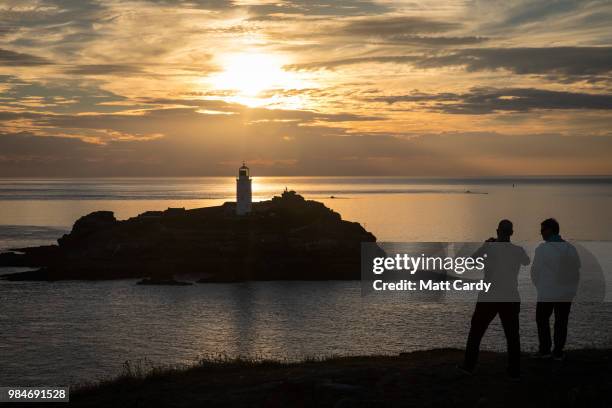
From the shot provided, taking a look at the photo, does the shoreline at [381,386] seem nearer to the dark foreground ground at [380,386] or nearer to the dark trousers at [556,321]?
the dark foreground ground at [380,386]

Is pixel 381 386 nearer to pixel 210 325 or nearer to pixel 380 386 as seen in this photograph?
pixel 380 386

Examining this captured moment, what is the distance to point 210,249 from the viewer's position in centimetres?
6631

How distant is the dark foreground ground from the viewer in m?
11.5

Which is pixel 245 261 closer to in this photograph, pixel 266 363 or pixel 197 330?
pixel 197 330

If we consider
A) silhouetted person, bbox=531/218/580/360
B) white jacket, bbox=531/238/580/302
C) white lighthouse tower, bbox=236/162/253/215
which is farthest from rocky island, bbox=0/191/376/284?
white jacket, bbox=531/238/580/302

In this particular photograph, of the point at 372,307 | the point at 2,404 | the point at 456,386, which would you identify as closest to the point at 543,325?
the point at 456,386

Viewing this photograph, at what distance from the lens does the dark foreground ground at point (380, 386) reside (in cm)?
1146

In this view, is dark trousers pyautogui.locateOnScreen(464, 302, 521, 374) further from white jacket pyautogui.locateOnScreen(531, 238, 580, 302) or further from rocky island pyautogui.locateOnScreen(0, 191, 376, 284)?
rocky island pyautogui.locateOnScreen(0, 191, 376, 284)

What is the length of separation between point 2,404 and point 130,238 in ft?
176

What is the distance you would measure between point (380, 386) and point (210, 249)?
54.9 metres

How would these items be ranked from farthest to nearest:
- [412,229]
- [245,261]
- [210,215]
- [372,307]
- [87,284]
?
[412,229], [210,215], [245,261], [87,284], [372,307]

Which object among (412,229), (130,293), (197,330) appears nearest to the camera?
(197,330)

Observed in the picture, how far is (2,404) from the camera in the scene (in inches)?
586

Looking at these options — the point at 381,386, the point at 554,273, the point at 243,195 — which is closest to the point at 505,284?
the point at 554,273
